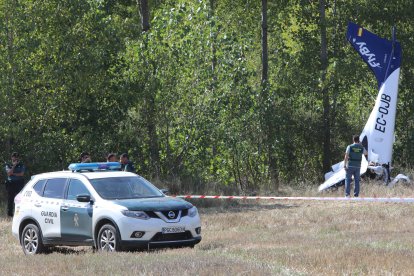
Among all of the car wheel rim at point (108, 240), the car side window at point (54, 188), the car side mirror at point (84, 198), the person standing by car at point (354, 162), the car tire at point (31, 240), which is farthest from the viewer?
the person standing by car at point (354, 162)

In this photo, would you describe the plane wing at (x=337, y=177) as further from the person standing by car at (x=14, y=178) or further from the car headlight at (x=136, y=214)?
the car headlight at (x=136, y=214)

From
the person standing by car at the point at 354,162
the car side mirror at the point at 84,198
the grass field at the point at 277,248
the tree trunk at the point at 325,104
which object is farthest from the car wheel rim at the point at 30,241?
the tree trunk at the point at 325,104

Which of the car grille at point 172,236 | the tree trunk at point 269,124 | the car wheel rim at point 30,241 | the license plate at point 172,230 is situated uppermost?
the tree trunk at point 269,124

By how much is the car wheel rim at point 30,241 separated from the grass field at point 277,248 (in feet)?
0.71

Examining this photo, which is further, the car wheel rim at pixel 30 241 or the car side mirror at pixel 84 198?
the car wheel rim at pixel 30 241

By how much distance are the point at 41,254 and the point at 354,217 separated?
7367 millimetres

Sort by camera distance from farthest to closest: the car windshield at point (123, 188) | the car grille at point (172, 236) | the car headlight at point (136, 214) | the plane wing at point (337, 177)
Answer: the plane wing at point (337, 177)
the car windshield at point (123, 188)
the car grille at point (172, 236)
the car headlight at point (136, 214)

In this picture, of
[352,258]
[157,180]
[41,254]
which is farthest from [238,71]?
[352,258]

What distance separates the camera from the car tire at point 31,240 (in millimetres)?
17547

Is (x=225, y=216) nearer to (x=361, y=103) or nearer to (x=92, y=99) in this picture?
(x=92, y=99)

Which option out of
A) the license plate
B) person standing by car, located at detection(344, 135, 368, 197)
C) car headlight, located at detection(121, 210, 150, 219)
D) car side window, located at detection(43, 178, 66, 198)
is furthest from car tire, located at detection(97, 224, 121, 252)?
person standing by car, located at detection(344, 135, 368, 197)

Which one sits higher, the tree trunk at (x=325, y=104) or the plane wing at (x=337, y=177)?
the tree trunk at (x=325, y=104)

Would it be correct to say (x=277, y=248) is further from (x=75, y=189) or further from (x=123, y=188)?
(x=75, y=189)

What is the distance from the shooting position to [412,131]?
111 feet
